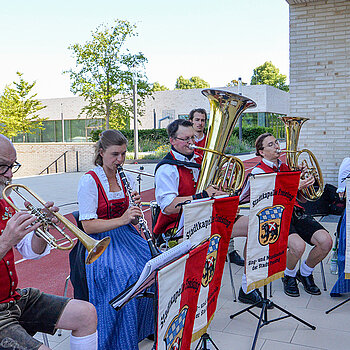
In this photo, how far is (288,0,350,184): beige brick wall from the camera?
6.99 metres

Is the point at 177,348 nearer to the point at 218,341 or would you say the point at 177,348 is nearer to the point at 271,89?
the point at 218,341

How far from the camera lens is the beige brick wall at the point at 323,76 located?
6.99m

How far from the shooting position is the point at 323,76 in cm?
713

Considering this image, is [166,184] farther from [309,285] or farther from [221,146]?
[309,285]

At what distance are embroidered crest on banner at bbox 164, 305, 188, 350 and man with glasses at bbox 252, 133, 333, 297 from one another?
2094 mm

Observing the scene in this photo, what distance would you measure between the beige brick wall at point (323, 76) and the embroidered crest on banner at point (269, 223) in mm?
4569

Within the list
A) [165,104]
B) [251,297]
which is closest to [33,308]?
[251,297]

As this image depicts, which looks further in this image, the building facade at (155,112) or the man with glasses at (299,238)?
the building facade at (155,112)

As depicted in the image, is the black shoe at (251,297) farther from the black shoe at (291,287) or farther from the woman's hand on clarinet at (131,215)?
the woman's hand on clarinet at (131,215)

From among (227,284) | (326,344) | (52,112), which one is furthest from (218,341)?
(52,112)

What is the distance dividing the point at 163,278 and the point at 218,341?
177 cm

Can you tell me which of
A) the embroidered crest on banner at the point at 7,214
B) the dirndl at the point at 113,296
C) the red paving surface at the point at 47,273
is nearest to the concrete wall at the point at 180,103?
the red paving surface at the point at 47,273

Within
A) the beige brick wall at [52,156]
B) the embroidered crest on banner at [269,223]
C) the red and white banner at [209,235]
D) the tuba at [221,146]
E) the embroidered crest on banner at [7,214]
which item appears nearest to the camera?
the embroidered crest on banner at [7,214]

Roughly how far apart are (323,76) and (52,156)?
16.1m
